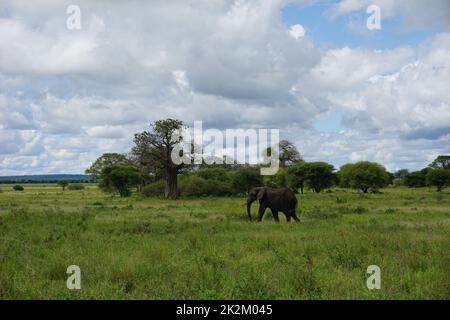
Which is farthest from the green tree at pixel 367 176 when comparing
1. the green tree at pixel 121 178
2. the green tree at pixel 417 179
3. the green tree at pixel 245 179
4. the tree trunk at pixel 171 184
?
the tree trunk at pixel 171 184

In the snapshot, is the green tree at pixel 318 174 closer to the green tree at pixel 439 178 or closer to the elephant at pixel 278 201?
the green tree at pixel 439 178

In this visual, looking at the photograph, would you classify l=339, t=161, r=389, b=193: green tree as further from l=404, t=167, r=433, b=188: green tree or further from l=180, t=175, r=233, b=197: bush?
l=404, t=167, r=433, b=188: green tree

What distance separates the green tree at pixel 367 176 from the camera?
234 ft

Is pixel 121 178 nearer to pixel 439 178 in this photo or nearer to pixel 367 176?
pixel 367 176

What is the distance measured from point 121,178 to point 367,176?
35490 millimetres

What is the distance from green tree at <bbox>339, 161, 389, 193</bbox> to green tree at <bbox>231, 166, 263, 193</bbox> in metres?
21.2

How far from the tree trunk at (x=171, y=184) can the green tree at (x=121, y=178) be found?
1125 cm

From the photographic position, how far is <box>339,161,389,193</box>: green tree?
71375 mm

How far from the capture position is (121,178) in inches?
2410
